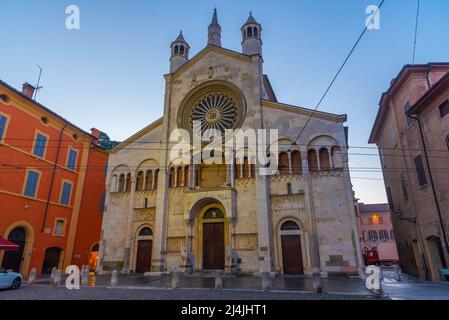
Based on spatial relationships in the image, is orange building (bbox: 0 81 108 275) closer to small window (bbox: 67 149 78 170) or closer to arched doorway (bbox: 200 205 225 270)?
small window (bbox: 67 149 78 170)

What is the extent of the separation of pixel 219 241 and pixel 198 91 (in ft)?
40.2

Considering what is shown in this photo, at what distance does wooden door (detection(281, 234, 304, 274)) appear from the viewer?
17.3 meters

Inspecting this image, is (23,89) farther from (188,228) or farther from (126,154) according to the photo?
(188,228)

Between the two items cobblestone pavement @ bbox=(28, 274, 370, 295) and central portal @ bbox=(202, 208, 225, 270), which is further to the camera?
central portal @ bbox=(202, 208, 225, 270)

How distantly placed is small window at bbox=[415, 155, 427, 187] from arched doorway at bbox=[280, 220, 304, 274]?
26.4 feet

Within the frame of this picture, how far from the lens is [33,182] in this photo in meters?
20.6

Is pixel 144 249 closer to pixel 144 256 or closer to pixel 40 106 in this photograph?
pixel 144 256

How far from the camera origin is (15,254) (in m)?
19.2

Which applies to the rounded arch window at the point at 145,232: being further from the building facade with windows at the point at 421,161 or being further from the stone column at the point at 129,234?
the building facade with windows at the point at 421,161

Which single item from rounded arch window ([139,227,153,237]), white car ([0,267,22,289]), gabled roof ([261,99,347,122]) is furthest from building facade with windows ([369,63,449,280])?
white car ([0,267,22,289])

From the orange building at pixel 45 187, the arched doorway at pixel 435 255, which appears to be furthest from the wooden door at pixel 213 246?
the arched doorway at pixel 435 255

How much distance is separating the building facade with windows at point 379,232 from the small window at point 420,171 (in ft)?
102

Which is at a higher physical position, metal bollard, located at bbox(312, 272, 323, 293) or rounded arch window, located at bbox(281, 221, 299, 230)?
rounded arch window, located at bbox(281, 221, 299, 230)

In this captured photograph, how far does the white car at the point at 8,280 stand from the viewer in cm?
1274
